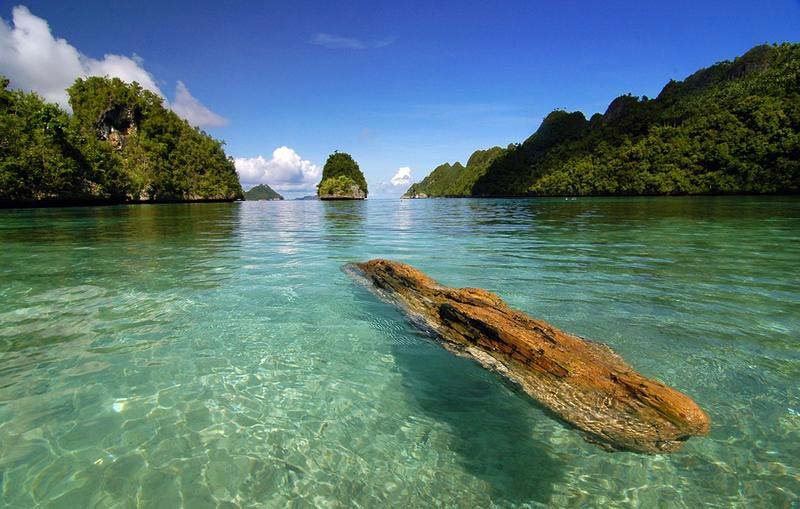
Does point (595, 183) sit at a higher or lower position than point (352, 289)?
higher

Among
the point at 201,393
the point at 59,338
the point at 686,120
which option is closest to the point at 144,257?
the point at 59,338

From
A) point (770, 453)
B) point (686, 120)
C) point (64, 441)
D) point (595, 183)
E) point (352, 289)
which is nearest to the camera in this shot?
point (770, 453)

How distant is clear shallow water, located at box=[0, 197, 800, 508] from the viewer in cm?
339

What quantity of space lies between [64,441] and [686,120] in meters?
173

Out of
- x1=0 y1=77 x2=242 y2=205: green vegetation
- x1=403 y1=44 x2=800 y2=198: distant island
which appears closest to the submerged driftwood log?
x1=0 y1=77 x2=242 y2=205: green vegetation

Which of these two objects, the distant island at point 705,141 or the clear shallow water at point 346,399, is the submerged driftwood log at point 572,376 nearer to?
the clear shallow water at point 346,399

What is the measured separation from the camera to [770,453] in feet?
12.0

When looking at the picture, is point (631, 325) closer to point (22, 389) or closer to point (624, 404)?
point (624, 404)

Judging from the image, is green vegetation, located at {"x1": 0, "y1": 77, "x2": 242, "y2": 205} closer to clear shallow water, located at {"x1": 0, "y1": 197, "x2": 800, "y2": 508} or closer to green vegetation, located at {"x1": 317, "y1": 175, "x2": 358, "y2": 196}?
green vegetation, located at {"x1": 317, "y1": 175, "x2": 358, "y2": 196}

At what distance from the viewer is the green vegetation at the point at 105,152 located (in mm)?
58812

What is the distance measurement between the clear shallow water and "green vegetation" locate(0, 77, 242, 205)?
7004 cm

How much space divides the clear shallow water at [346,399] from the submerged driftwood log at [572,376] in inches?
7.7

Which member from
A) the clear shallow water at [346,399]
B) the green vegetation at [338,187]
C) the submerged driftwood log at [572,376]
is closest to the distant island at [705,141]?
the green vegetation at [338,187]

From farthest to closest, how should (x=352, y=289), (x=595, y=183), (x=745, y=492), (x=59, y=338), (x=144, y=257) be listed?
1. (x=595, y=183)
2. (x=144, y=257)
3. (x=352, y=289)
4. (x=59, y=338)
5. (x=745, y=492)
